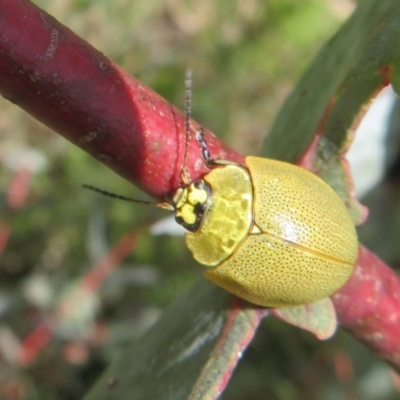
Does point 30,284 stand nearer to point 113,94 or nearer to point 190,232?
point 190,232

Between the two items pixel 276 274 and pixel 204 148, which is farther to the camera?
pixel 276 274

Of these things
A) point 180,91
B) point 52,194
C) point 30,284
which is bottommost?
point 30,284

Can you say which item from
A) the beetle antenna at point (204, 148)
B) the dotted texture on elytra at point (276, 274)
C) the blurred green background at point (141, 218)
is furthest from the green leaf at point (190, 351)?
the blurred green background at point (141, 218)

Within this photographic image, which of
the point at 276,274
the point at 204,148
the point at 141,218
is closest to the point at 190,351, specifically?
the point at 276,274

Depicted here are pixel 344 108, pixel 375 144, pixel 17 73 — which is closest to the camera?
pixel 17 73

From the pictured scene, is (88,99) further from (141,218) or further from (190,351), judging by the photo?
(141,218)

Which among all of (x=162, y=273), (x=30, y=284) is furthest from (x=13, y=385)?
(x=162, y=273)
